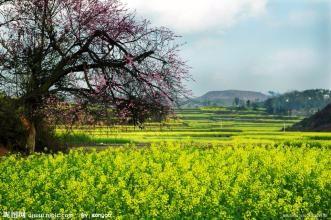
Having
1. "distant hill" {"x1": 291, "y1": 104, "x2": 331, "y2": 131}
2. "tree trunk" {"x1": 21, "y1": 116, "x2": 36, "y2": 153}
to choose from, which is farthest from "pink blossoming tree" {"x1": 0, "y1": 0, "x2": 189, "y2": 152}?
"distant hill" {"x1": 291, "y1": 104, "x2": 331, "y2": 131}

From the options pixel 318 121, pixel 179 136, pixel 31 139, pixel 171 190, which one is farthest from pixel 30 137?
pixel 318 121

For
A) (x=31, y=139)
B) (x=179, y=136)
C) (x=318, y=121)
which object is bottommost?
(x=179, y=136)

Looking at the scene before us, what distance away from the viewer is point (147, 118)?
24.4 m

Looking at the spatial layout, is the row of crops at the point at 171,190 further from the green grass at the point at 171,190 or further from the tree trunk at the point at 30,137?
the tree trunk at the point at 30,137

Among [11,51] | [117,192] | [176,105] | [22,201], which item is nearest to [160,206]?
[117,192]

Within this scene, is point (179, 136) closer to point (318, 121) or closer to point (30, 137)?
point (30, 137)

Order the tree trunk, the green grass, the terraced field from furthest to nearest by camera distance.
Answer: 1. the terraced field
2. the tree trunk
3. the green grass

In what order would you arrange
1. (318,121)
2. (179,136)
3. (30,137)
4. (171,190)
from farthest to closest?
(318,121) → (179,136) → (30,137) → (171,190)

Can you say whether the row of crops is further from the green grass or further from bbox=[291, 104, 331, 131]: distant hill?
bbox=[291, 104, 331, 131]: distant hill

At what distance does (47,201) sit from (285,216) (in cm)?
486

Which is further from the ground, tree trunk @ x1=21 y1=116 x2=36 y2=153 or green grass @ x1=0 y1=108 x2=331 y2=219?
tree trunk @ x1=21 y1=116 x2=36 y2=153

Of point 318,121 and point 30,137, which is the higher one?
point 30,137

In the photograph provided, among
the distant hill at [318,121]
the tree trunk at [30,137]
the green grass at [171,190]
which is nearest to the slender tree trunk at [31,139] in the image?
the tree trunk at [30,137]

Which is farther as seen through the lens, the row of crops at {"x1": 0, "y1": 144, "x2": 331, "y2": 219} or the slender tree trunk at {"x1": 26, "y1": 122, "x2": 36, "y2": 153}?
the slender tree trunk at {"x1": 26, "y1": 122, "x2": 36, "y2": 153}
